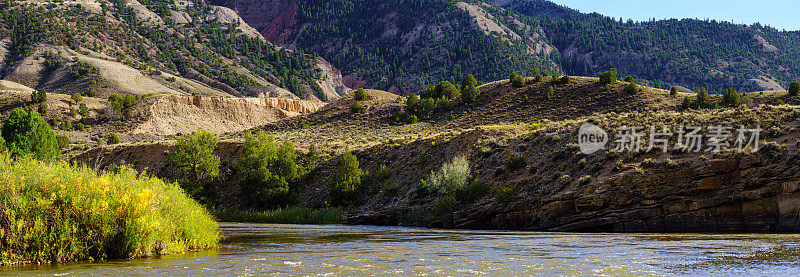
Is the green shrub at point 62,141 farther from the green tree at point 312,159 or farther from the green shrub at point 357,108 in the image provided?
the green tree at point 312,159

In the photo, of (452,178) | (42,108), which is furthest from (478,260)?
(42,108)

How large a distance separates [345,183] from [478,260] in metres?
38.1

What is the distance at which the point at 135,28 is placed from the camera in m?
185

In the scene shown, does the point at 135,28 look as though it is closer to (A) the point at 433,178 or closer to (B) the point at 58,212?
(A) the point at 433,178

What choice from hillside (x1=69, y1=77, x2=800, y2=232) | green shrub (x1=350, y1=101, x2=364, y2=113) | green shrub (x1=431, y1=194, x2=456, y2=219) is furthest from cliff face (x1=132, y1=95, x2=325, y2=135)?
green shrub (x1=431, y1=194, x2=456, y2=219)

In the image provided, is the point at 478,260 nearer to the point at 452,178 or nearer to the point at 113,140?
the point at 452,178

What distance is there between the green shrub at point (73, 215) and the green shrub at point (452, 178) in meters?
30.9

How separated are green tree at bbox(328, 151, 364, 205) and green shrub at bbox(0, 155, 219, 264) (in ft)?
126

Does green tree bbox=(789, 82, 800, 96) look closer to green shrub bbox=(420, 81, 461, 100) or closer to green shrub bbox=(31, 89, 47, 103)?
green shrub bbox=(420, 81, 461, 100)

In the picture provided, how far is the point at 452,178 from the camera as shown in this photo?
48.1m

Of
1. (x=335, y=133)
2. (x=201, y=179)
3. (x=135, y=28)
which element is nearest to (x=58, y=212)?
(x=201, y=179)

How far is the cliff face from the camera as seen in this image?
376 ft

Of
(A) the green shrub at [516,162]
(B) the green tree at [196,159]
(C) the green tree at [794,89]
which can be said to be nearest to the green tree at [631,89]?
(C) the green tree at [794,89]

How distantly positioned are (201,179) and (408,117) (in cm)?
3542
